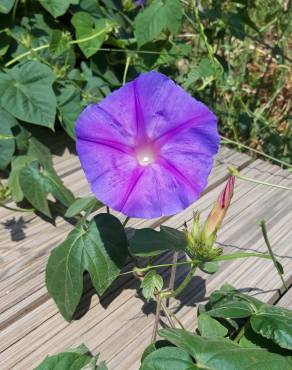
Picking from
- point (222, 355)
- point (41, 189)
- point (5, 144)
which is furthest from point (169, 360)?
point (5, 144)

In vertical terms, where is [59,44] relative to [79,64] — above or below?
above

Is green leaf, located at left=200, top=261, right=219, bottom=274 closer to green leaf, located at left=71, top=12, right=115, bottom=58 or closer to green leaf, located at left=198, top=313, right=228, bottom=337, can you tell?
green leaf, located at left=198, top=313, right=228, bottom=337

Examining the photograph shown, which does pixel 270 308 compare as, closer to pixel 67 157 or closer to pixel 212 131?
pixel 212 131

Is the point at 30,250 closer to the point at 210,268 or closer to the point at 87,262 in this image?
the point at 87,262

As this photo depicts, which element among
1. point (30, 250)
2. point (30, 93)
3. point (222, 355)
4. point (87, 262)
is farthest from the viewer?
point (30, 93)

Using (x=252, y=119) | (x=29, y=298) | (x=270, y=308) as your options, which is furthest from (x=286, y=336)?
(x=252, y=119)

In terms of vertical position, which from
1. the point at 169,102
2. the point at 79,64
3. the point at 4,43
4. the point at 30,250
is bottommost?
the point at 30,250

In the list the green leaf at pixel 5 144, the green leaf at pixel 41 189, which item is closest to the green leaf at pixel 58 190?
the green leaf at pixel 41 189

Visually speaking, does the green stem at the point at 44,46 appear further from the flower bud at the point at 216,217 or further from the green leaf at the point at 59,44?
the flower bud at the point at 216,217
